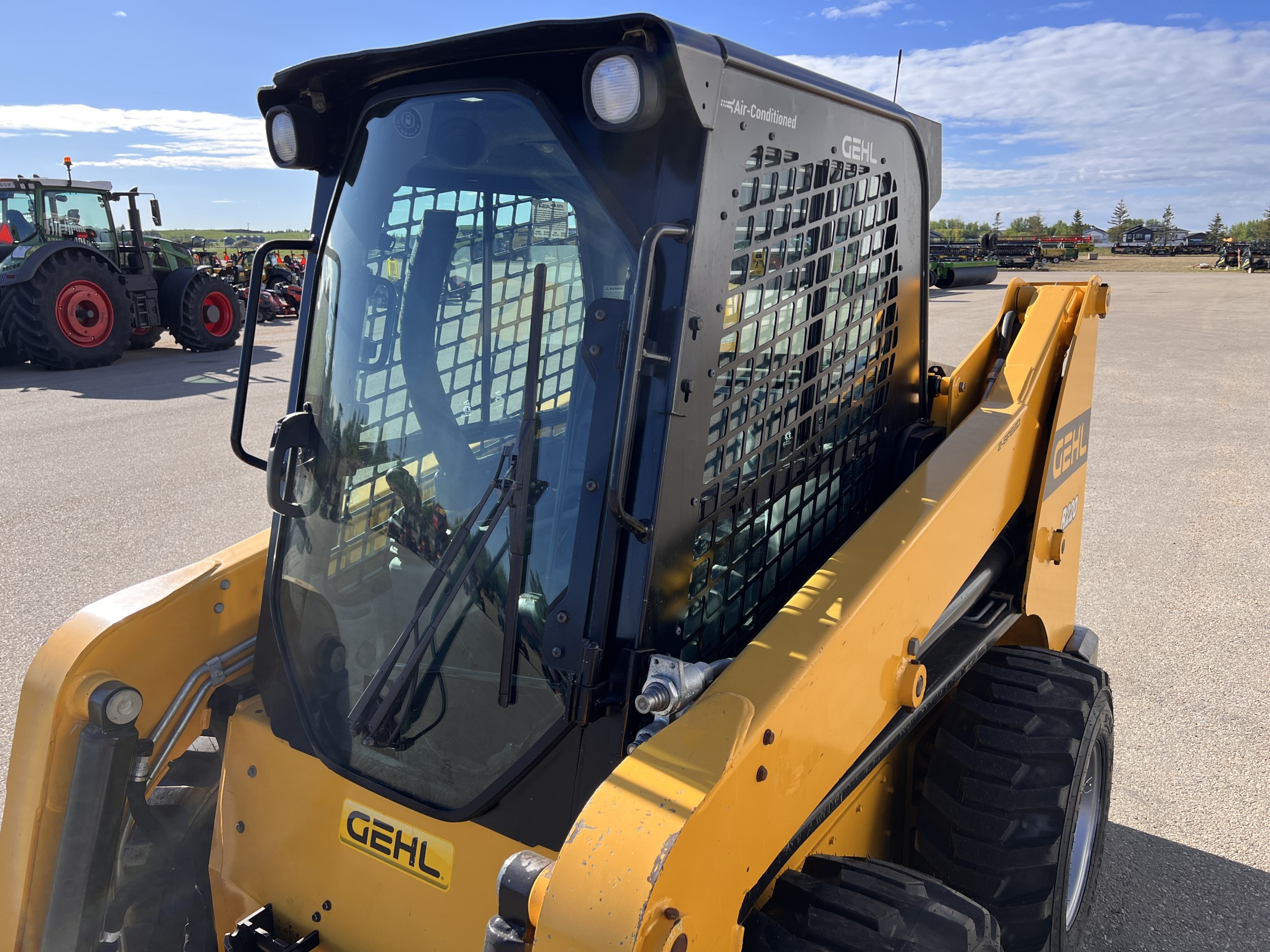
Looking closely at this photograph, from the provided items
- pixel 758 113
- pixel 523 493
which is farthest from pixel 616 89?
pixel 523 493

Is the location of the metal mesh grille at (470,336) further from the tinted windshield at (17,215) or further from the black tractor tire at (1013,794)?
the tinted windshield at (17,215)

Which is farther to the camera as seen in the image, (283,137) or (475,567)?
(283,137)

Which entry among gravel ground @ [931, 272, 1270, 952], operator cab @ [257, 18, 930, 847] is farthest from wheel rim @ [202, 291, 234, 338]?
operator cab @ [257, 18, 930, 847]

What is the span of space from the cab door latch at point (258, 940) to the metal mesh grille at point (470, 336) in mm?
798

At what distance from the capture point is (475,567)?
6.14 ft

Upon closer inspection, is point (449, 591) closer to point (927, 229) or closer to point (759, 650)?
point (759, 650)

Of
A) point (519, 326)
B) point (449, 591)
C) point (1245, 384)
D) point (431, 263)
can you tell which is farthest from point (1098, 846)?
point (1245, 384)

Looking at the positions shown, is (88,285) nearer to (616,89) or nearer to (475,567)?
(475,567)

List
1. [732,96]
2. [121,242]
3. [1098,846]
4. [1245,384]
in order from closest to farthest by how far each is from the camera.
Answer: [732,96] → [1098,846] → [1245,384] → [121,242]

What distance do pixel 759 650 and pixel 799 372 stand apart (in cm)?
64

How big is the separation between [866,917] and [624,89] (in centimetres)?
141

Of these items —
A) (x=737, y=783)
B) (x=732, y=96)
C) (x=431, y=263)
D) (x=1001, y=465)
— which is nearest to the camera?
(x=737, y=783)

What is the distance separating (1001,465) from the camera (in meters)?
2.51

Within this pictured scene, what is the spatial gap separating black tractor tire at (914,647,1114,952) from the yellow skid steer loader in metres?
0.01
